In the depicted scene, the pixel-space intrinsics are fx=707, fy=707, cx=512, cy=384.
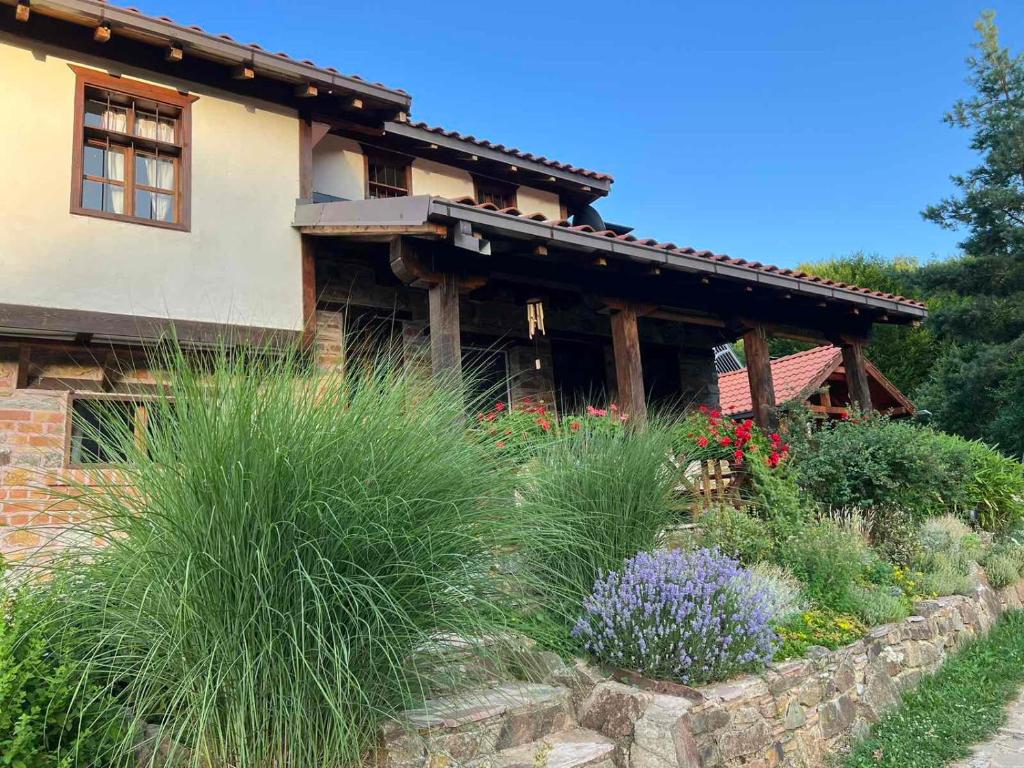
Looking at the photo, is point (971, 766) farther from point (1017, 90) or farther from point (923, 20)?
point (1017, 90)

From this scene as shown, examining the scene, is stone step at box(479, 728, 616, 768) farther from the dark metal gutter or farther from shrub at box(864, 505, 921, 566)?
shrub at box(864, 505, 921, 566)

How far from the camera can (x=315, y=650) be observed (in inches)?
84.9

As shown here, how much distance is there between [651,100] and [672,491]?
1141cm

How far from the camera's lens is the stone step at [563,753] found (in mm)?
2701

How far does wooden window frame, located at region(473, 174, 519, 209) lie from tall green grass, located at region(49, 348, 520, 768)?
6.55 metres

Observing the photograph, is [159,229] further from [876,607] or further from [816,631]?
[876,607]

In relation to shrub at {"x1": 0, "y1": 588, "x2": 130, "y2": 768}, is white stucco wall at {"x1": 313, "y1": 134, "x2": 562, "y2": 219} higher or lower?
higher

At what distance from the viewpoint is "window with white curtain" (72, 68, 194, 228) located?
575cm

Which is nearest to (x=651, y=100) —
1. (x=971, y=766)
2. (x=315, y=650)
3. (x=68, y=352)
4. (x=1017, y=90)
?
(x=1017, y=90)

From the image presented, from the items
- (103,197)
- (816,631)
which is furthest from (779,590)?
(103,197)

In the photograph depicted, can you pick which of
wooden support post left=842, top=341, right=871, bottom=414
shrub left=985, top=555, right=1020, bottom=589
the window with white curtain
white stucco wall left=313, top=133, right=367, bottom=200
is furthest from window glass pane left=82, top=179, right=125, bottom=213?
wooden support post left=842, top=341, right=871, bottom=414

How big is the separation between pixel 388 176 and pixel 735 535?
5.51 metres

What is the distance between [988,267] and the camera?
1499cm

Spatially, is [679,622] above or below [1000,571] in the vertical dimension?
above
